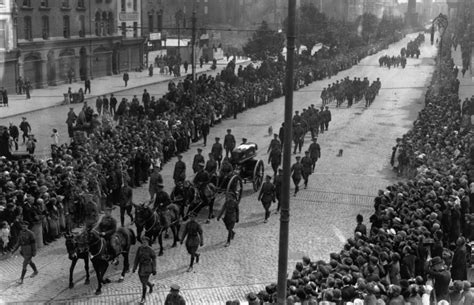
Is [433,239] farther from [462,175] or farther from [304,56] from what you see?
[304,56]

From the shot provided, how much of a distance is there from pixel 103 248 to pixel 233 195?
485 cm

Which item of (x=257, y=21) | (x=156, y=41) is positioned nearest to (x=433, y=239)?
(x=156, y=41)

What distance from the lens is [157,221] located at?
48.6 feet

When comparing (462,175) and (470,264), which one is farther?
(462,175)

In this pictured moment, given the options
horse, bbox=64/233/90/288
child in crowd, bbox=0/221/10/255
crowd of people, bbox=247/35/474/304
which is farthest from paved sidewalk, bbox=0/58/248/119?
crowd of people, bbox=247/35/474/304

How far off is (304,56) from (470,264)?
49.0m

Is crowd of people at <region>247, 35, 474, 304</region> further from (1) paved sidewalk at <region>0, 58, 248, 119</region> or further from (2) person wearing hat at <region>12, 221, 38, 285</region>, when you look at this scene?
(1) paved sidewalk at <region>0, 58, 248, 119</region>

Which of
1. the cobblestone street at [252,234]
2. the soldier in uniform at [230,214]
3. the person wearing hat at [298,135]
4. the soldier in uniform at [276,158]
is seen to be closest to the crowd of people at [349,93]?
the cobblestone street at [252,234]

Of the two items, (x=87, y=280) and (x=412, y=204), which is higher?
(x=412, y=204)

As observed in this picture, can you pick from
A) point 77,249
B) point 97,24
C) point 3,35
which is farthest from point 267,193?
point 97,24

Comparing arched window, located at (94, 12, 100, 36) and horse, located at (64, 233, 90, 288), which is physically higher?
arched window, located at (94, 12, 100, 36)

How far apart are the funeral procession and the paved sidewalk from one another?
1.00 ft

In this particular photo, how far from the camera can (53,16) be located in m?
46.9

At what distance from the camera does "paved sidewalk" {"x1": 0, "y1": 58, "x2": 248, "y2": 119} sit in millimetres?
37041
